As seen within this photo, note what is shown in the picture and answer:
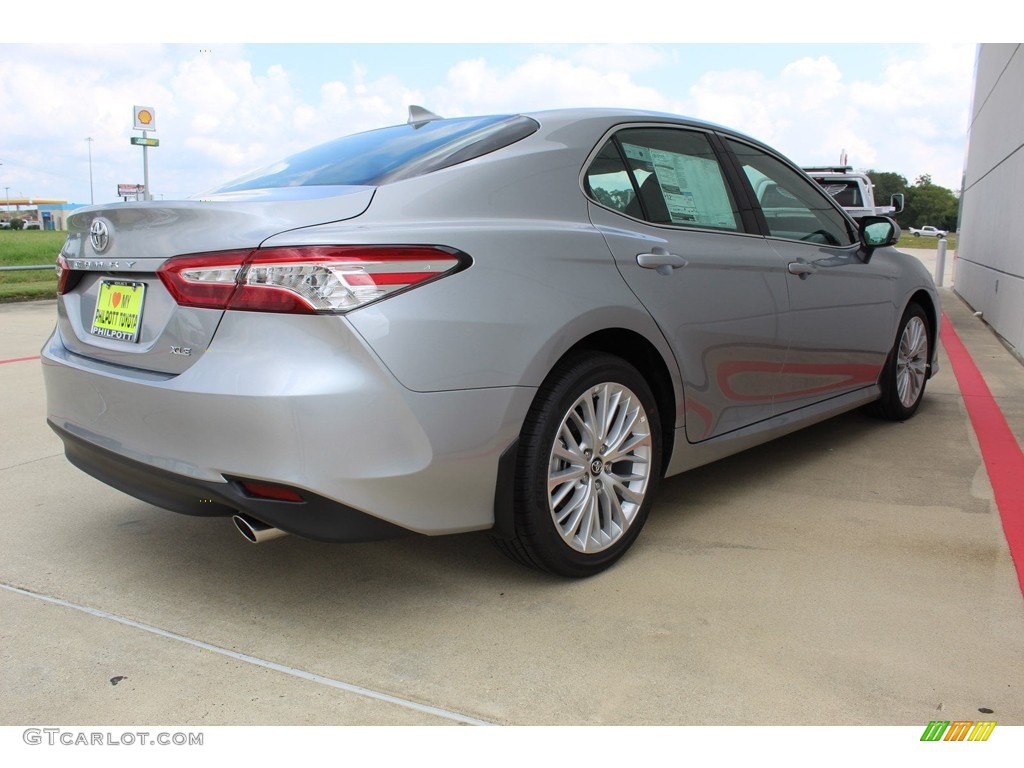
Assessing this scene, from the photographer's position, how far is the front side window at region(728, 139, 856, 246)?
3863mm

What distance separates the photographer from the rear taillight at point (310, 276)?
2295 mm

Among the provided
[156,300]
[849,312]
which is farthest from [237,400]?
[849,312]

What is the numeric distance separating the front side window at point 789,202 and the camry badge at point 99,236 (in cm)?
245

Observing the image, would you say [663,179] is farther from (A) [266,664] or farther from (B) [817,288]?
(A) [266,664]

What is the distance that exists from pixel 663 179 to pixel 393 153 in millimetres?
1028

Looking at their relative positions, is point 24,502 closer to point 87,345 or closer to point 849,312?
point 87,345

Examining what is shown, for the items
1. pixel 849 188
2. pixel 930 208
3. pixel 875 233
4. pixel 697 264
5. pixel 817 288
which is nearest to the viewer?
pixel 697 264

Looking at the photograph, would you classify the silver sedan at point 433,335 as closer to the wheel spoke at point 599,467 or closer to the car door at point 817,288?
the wheel spoke at point 599,467

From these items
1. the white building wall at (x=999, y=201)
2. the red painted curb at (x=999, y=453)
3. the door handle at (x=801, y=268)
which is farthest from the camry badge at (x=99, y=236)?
the white building wall at (x=999, y=201)

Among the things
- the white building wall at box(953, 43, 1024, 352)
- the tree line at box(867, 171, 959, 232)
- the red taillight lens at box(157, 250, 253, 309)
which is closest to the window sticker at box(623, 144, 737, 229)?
the red taillight lens at box(157, 250, 253, 309)

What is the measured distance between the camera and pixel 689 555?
10.6 ft

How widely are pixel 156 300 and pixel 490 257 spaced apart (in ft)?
3.12

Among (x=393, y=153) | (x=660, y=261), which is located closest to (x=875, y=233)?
(x=660, y=261)

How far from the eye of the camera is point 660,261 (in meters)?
3.10
